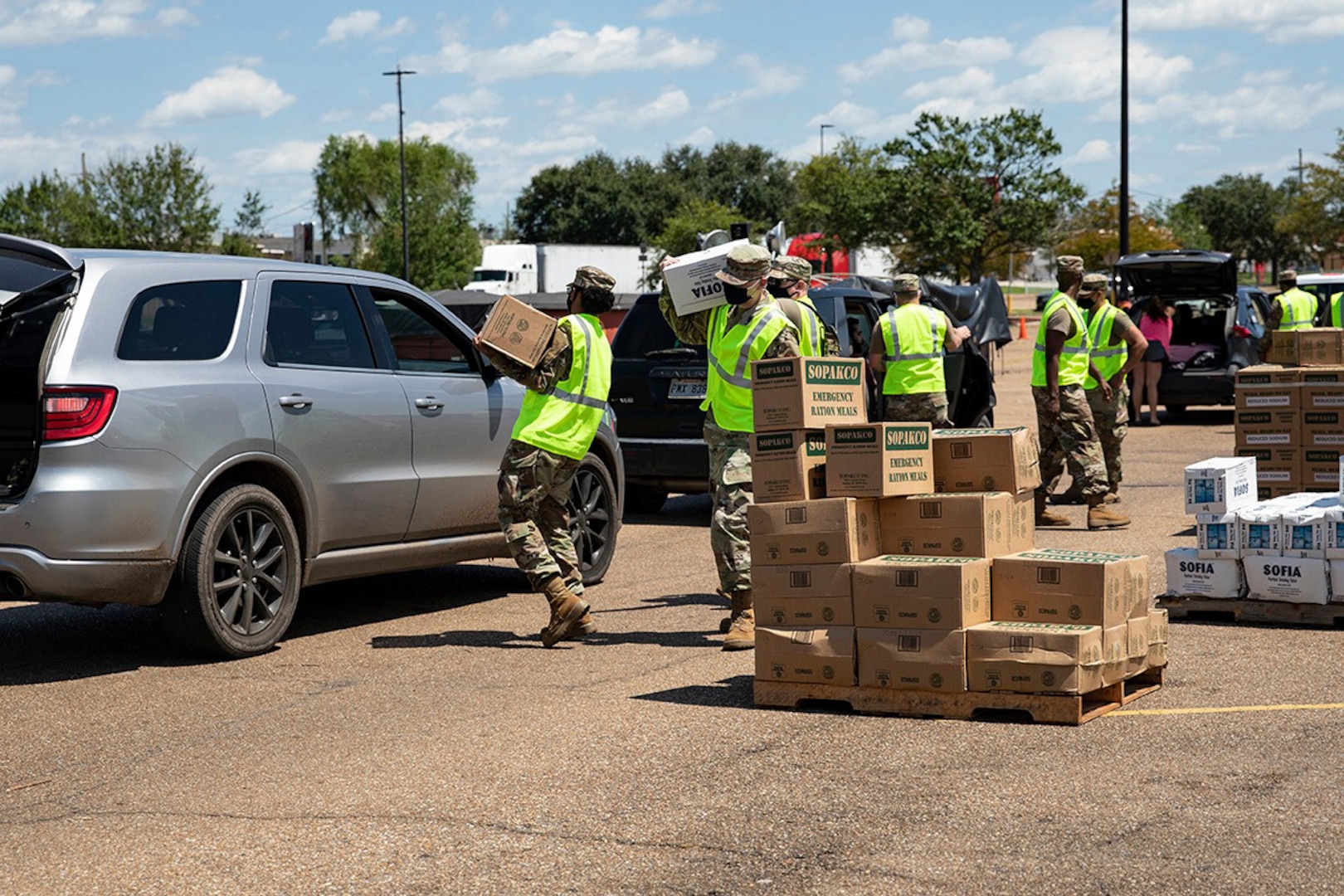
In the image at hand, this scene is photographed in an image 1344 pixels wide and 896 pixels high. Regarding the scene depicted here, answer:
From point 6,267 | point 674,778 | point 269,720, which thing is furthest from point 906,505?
point 6,267

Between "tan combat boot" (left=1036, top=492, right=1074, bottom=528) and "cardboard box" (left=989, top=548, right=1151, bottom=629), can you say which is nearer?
"cardboard box" (left=989, top=548, right=1151, bottom=629)

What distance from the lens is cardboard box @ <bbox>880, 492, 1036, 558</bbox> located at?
675cm

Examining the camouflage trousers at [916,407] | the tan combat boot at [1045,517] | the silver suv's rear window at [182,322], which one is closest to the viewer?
the silver suv's rear window at [182,322]

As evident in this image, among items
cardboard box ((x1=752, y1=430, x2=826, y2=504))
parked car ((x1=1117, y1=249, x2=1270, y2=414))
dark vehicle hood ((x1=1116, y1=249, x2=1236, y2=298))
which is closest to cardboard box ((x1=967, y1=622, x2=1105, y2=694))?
cardboard box ((x1=752, y1=430, x2=826, y2=504))

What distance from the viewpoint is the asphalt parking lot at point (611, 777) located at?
4691 millimetres

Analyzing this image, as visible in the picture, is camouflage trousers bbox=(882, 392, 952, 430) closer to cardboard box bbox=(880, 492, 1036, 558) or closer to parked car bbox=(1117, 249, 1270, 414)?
cardboard box bbox=(880, 492, 1036, 558)

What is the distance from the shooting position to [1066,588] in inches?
257

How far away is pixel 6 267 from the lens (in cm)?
763

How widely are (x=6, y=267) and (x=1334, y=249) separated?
218 ft

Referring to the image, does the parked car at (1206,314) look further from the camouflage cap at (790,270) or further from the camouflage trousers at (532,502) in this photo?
the camouflage trousers at (532,502)

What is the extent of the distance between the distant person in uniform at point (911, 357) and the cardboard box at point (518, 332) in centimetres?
435

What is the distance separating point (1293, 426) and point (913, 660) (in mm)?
6133

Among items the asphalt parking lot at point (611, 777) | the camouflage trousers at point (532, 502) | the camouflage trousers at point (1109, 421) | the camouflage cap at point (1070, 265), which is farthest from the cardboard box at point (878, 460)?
the camouflage trousers at point (1109, 421)

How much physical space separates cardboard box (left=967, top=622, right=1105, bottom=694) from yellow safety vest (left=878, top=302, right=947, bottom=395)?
565 centimetres
